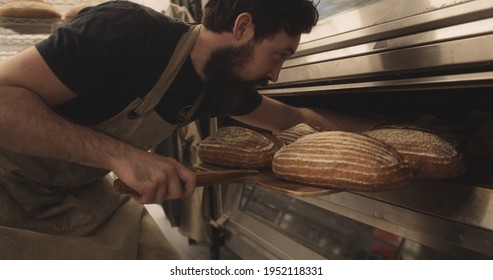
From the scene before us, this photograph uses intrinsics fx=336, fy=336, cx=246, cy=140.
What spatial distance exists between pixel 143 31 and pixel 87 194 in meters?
0.56

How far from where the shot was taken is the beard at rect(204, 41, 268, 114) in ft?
2.95

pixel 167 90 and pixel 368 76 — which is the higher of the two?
pixel 368 76

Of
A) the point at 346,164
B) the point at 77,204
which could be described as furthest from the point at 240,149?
the point at 77,204

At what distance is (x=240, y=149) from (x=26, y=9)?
1.38m

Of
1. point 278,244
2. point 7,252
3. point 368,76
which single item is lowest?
point 278,244

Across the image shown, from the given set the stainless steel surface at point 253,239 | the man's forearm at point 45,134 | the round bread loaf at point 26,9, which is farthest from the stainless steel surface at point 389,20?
the round bread loaf at point 26,9

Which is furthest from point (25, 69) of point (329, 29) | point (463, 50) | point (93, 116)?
point (463, 50)

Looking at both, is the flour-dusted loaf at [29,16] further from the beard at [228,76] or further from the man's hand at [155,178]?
the man's hand at [155,178]

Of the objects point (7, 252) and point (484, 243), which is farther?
point (7, 252)

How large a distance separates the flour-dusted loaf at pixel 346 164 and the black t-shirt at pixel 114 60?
463mm

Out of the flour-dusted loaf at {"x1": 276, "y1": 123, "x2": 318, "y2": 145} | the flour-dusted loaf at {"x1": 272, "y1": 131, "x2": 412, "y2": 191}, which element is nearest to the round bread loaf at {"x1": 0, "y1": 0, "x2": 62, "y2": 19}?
the flour-dusted loaf at {"x1": 276, "y1": 123, "x2": 318, "y2": 145}

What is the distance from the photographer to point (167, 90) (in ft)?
3.07

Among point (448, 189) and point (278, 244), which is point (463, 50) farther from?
point (278, 244)

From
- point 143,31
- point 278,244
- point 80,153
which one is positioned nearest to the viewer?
point 80,153
